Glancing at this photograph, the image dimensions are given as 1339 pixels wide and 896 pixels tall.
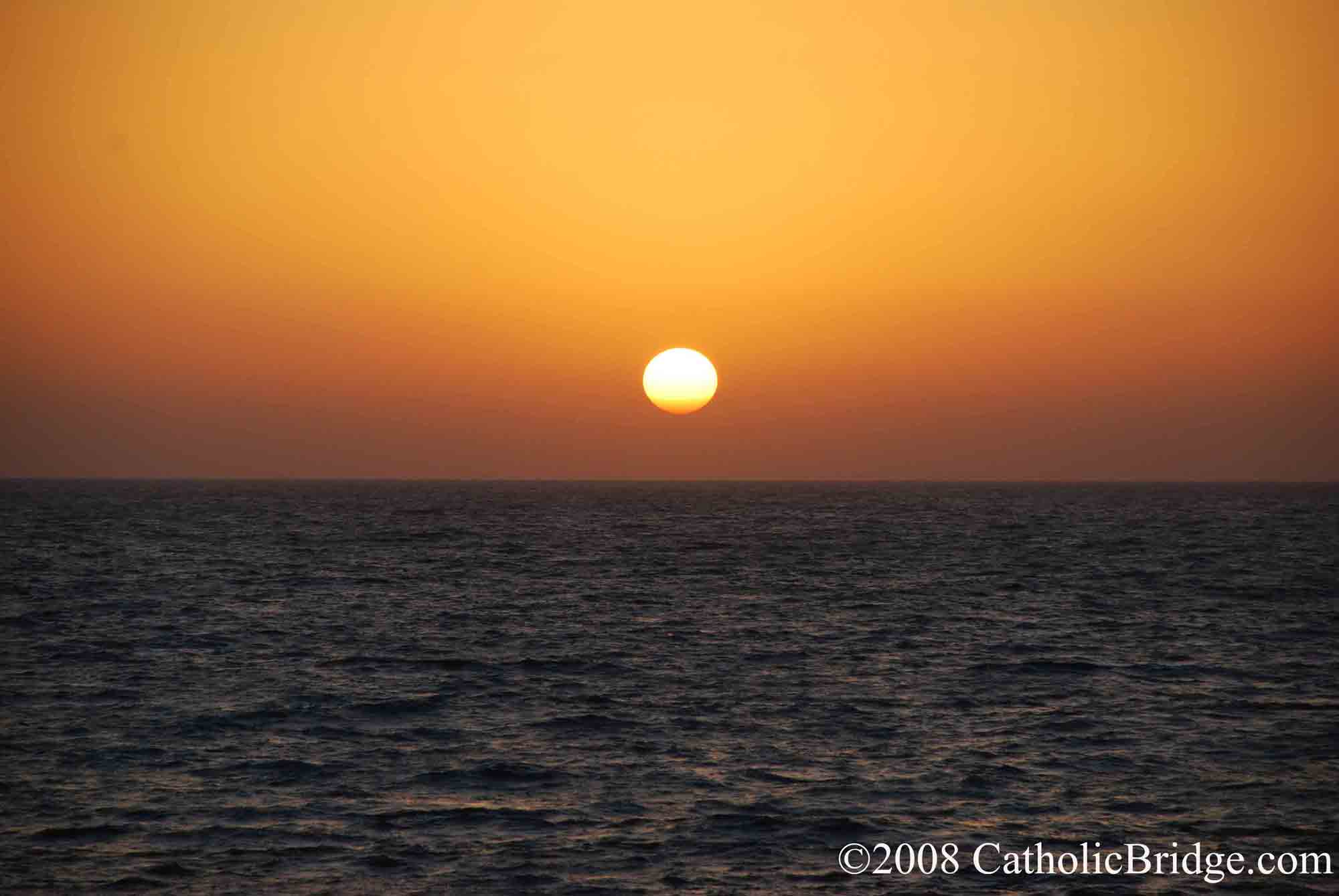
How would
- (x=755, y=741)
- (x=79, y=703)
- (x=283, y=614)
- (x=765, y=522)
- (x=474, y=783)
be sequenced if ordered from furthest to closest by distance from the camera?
(x=765, y=522) → (x=283, y=614) → (x=79, y=703) → (x=755, y=741) → (x=474, y=783)

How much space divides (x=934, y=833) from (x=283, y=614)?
3523 cm

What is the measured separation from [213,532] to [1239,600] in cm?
8531

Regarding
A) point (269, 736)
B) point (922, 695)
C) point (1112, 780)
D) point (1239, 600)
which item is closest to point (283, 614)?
point (269, 736)

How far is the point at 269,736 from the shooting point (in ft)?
93.3

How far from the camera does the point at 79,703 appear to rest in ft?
105

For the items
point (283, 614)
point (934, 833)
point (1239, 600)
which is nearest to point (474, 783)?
point (934, 833)

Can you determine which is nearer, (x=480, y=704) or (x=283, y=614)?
(x=480, y=704)

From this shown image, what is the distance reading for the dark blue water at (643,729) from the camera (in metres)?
20.6

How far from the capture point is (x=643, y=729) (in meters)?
29.5

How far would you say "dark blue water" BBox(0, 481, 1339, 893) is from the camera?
20.6m

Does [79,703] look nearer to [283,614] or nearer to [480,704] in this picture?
[480,704]

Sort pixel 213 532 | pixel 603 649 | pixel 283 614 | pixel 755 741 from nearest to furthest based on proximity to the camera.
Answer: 1. pixel 755 741
2. pixel 603 649
3. pixel 283 614
4. pixel 213 532

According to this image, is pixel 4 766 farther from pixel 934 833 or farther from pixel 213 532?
pixel 213 532

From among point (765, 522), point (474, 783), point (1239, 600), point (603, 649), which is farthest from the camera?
point (765, 522)
